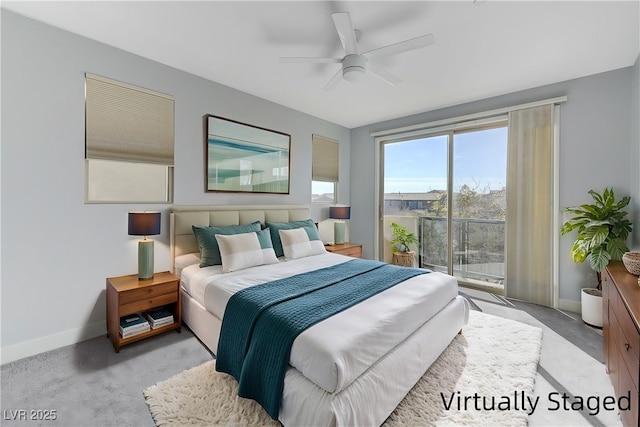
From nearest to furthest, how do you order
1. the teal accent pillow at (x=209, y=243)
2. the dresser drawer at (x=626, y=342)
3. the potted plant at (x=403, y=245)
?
the dresser drawer at (x=626, y=342), the teal accent pillow at (x=209, y=243), the potted plant at (x=403, y=245)

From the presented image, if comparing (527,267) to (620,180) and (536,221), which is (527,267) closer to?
(536,221)

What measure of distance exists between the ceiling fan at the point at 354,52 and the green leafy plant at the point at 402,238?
2757 millimetres

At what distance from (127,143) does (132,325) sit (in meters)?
1.67

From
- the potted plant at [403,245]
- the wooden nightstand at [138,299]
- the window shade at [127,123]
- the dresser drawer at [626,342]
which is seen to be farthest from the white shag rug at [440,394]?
the potted plant at [403,245]

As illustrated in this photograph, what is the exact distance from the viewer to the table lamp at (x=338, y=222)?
4652 millimetres

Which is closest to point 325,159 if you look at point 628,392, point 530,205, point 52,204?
point 530,205

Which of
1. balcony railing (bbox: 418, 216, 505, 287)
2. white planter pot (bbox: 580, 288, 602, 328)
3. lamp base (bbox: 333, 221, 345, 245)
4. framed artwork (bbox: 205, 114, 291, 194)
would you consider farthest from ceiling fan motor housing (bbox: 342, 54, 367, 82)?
white planter pot (bbox: 580, 288, 602, 328)

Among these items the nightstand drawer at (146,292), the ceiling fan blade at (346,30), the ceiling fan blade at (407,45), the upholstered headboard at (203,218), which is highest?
the ceiling fan blade at (346,30)

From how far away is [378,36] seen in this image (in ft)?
7.86

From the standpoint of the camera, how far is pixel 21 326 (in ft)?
7.36

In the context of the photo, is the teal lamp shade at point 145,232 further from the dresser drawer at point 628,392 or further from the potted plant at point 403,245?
the potted plant at point 403,245

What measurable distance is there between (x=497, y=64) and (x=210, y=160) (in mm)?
3283

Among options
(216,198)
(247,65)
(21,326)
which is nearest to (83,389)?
(21,326)

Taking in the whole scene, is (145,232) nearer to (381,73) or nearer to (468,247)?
(381,73)
